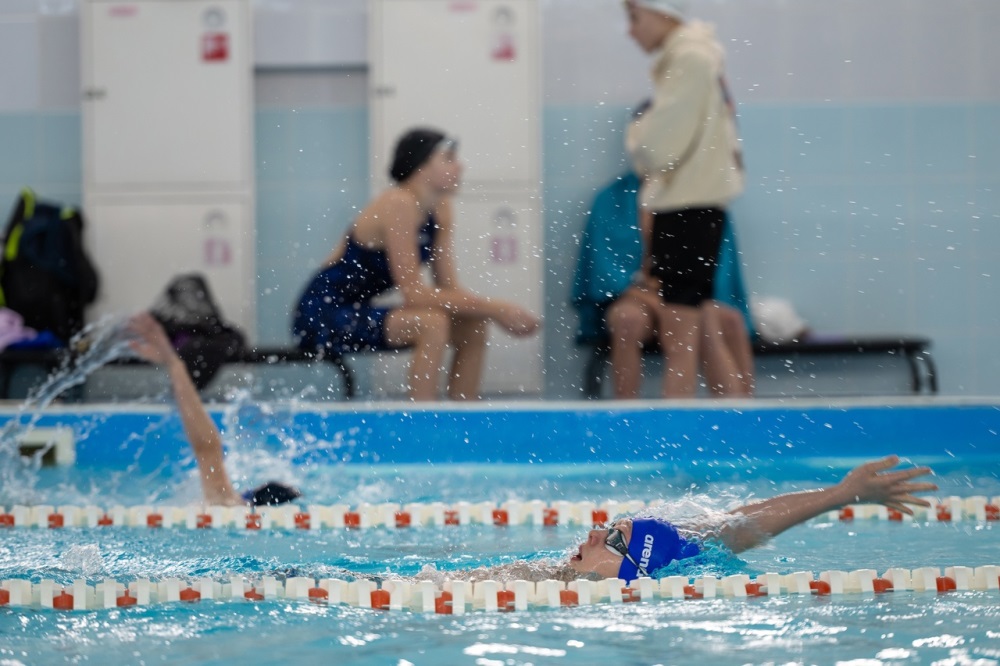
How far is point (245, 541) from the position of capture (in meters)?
3.78

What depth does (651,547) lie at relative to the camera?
120 inches

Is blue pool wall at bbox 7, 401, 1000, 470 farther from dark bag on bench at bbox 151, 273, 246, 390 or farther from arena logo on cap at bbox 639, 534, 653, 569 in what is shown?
arena logo on cap at bbox 639, 534, 653, 569

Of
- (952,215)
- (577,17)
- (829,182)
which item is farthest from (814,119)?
(577,17)

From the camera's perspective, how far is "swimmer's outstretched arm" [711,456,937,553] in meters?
2.96

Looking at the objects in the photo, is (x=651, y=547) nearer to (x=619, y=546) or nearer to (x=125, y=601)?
(x=619, y=546)

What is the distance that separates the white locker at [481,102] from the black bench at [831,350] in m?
0.42

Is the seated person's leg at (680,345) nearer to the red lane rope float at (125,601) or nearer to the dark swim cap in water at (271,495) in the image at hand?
the dark swim cap in water at (271,495)

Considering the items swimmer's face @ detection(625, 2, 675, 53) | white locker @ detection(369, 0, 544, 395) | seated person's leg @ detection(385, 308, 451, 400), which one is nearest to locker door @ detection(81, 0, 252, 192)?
white locker @ detection(369, 0, 544, 395)

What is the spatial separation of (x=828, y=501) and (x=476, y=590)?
0.81m

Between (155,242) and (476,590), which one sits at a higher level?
(155,242)

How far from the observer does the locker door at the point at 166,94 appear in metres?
6.71

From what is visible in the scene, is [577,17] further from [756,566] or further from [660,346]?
[756,566]

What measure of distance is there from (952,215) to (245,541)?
4728mm

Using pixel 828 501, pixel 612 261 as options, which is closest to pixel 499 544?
pixel 828 501
